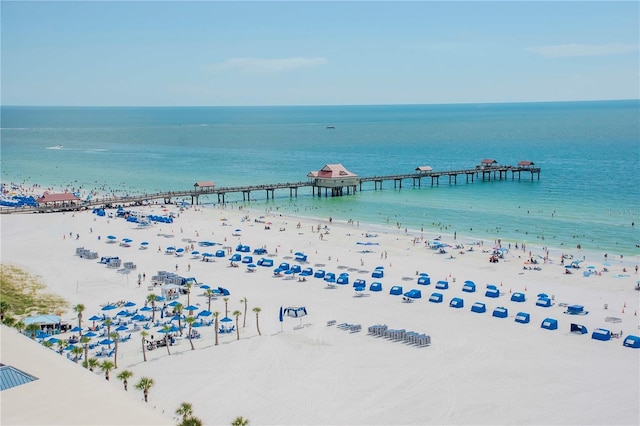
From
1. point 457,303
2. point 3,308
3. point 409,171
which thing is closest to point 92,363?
point 3,308

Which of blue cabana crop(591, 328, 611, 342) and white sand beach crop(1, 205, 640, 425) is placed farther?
blue cabana crop(591, 328, 611, 342)

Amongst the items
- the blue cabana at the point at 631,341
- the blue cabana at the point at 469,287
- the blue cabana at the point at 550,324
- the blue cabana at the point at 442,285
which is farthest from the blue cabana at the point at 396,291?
the blue cabana at the point at 631,341

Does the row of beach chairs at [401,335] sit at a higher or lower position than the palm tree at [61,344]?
lower

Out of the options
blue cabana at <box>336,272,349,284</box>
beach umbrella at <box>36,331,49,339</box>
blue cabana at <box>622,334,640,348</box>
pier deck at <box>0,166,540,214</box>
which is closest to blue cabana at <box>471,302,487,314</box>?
blue cabana at <box>622,334,640,348</box>

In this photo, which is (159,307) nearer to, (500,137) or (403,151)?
(403,151)

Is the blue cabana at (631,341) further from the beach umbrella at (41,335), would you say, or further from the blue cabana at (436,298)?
the beach umbrella at (41,335)

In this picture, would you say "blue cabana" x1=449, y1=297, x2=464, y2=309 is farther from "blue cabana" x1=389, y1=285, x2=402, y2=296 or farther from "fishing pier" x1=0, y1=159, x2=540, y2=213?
"fishing pier" x1=0, y1=159, x2=540, y2=213

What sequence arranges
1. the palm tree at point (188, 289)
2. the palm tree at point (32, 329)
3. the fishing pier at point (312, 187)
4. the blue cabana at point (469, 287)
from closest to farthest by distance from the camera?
the palm tree at point (32, 329) < the palm tree at point (188, 289) < the blue cabana at point (469, 287) < the fishing pier at point (312, 187)
